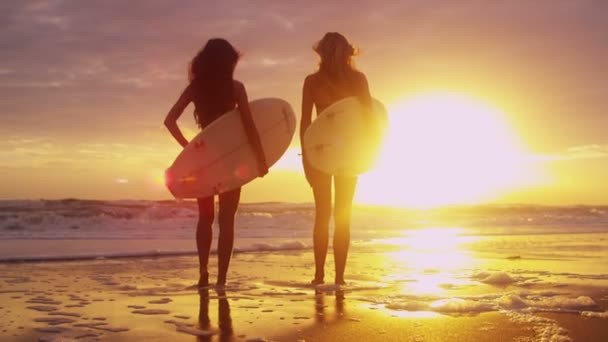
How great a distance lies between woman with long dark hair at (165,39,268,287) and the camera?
4938mm

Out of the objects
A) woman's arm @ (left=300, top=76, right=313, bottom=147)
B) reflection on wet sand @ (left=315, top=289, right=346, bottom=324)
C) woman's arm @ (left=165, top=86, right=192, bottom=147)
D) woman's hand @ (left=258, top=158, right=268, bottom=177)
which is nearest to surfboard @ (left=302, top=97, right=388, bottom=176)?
woman's arm @ (left=300, top=76, right=313, bottom=147)

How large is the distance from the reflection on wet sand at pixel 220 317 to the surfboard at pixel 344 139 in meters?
1.47

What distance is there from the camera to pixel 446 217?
30688 millimetres

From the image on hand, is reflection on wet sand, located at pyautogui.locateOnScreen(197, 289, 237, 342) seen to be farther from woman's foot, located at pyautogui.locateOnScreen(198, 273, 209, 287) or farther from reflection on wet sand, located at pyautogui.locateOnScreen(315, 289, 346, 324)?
reflection on wet sand, located at pyautogui.locateOnScreen(315, 289, 346, 324)

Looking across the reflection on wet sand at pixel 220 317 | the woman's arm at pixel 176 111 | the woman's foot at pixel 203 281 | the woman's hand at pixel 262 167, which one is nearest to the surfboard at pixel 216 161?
the woman's hand at pixel 262 167

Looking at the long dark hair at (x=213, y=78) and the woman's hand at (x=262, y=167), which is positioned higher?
the long dark hair at (x=213, y=78)

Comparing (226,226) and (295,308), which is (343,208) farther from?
(295,308)

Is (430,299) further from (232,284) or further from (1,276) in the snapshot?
(1,276)

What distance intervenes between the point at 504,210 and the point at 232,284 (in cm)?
3519

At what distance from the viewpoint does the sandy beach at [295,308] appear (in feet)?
9.79

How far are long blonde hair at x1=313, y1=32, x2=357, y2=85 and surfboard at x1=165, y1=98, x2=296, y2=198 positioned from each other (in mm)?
815

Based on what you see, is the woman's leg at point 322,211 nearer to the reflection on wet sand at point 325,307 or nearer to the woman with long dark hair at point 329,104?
the woman with long dark hair at point 329,104

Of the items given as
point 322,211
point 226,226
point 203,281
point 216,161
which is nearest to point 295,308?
point 203,281

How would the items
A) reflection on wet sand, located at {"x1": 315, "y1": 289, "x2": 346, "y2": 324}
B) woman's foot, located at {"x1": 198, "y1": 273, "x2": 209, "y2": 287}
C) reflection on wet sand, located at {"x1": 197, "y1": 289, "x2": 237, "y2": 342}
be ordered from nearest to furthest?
reflection on wet sand, located at {"x1": 197, "y1": 289, "x2": 237, "y2": 342}, reflection on wet sand, located at {"x1": 315, "y1": 289, "x2": 346, "y2": 324}, woman's foot, located at {"x1": 198, "y1": 273, "x2": 209, "y2": 287}
